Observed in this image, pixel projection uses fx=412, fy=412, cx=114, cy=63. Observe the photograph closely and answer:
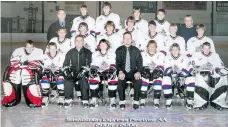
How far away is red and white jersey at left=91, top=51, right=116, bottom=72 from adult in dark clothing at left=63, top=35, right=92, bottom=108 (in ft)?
0.18

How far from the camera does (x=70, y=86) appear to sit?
3805 millimetres

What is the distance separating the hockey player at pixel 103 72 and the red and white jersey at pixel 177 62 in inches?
20.5

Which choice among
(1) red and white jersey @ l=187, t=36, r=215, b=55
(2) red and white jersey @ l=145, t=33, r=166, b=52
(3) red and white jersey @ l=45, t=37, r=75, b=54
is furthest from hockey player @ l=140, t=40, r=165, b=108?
(3) red and white jersey @ l=45, t=37, r=75, b=54

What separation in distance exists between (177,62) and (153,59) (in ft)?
0.75

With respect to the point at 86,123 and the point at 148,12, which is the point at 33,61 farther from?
the point at 148,12

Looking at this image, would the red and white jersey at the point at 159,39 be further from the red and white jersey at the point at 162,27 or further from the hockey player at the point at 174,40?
the red and white jersey at the point at 162,27

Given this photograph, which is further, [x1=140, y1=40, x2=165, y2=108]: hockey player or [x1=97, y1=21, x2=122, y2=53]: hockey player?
[x1=97, y1=21, x2=122, y2=53]: hockey player

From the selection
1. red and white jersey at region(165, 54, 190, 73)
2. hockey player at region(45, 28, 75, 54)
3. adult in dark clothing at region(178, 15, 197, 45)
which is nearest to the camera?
red and white jersey at region(165, 54, 190, 73)

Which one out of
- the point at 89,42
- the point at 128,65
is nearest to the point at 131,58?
the point at 128,65

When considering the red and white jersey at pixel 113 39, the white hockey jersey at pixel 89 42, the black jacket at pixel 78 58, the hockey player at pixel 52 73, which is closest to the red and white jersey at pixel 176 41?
the red and white jersey at pixel 113 39

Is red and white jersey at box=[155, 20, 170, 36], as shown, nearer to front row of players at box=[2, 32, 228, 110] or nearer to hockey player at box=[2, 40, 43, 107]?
front row of players at box=[2, 32, 228, 110]

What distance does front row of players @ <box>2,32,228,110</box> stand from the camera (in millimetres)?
3750

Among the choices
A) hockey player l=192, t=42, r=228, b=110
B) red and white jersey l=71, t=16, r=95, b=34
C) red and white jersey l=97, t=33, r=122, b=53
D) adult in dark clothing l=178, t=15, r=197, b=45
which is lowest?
hockey player l=192, t=42, r=228, b=110

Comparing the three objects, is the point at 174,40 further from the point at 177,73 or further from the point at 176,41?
the point at 177,73
